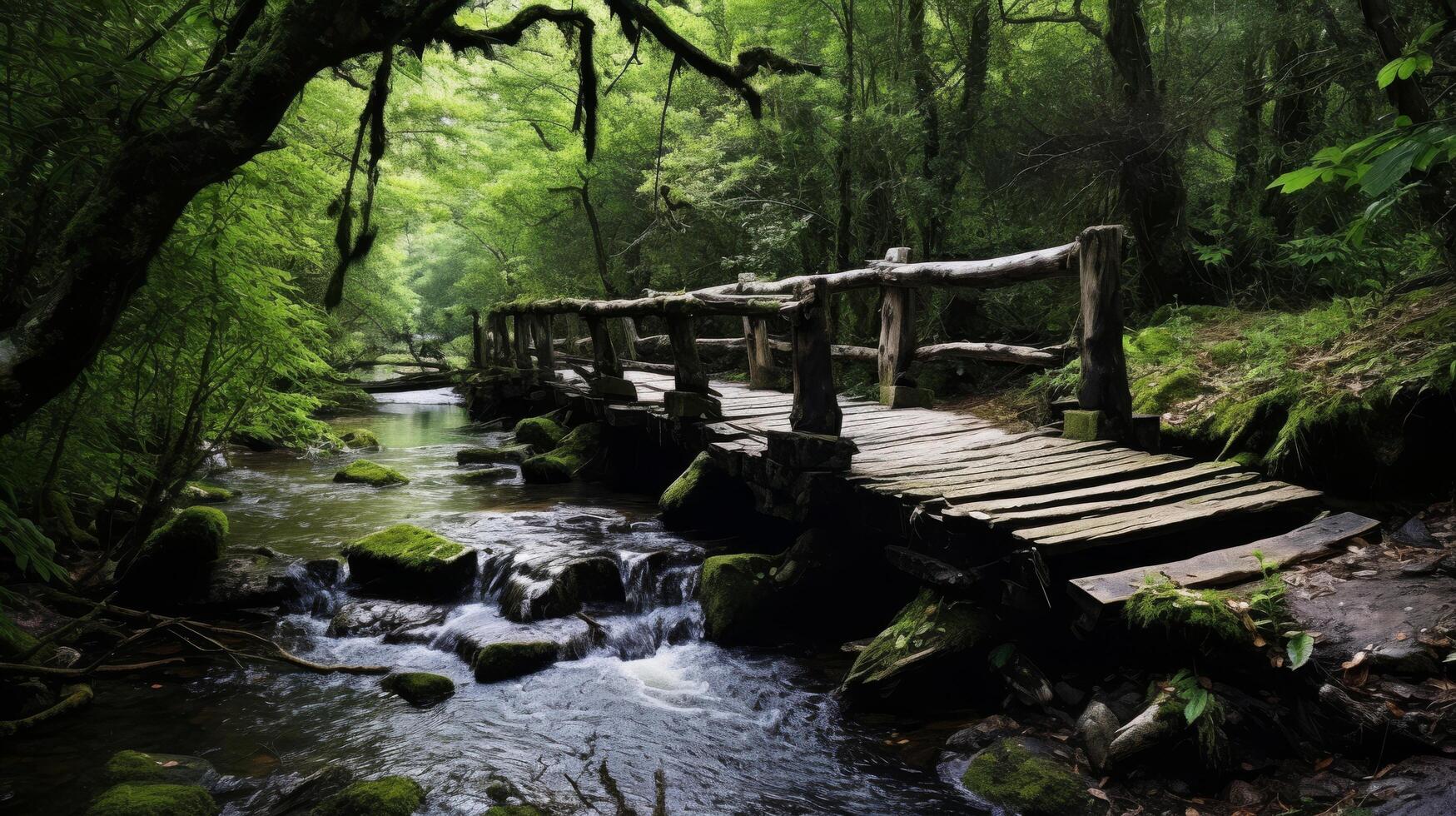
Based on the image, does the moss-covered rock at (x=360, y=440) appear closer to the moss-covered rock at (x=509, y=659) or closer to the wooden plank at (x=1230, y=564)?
the moss-covered rock at (x=509, y=659)

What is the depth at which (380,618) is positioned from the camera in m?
7.03

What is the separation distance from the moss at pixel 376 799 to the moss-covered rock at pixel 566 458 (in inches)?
305

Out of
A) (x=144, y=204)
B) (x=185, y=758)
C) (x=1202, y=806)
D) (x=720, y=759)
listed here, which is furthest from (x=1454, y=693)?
(x=185, y=758)

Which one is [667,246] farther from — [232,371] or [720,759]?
[720,759]

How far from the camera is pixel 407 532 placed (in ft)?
26.2

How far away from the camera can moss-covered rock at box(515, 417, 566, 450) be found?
14.3 m

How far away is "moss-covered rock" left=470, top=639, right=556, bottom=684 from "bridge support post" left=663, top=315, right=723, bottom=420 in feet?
9.41

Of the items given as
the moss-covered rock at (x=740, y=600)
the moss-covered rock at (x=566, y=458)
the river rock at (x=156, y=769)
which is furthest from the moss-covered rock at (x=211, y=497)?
the moss-covered rock at (x=740, y=600)

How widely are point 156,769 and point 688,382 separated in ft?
17.4

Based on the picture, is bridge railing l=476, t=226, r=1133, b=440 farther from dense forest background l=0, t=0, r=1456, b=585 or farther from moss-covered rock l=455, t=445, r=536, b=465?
moss-covered rock l=455, t=445, r=536, b=465

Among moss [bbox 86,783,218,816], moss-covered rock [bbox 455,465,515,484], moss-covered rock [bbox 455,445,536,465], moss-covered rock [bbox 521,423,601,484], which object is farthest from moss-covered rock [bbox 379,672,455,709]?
moss-covered rock [bbox 455,445,536,465]

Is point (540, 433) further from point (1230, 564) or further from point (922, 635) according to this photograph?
point (1230, 564)

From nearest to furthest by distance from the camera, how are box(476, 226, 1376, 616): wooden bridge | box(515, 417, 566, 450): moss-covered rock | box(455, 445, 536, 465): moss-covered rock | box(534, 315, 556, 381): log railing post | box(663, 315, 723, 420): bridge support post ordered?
box(476, 226, 1376, 616): wooden bridge, box(663, 315, 723, 420): bridge support post, box(455, 445, 536, 465): moss-covered rock, box(534, 315, 556, 381): log railing post, box(515, 417, 566, 450): moss-covered rock

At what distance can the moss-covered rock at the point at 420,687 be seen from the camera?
5.62m
